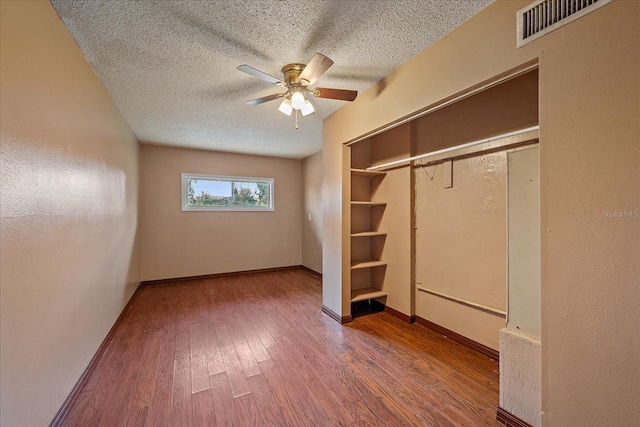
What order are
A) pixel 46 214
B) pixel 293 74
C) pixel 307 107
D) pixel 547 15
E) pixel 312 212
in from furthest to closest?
pixel 312 212 → pixel 307 107 → pixel 293 74 → pixel 46 214 → pixel 547 15

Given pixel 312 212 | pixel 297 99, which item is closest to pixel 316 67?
pixel 297 99

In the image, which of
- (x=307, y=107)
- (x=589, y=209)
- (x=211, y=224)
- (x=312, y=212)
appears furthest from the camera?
(x=312, y=212)

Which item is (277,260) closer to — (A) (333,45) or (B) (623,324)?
(A) (333,45)

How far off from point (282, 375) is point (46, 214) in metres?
1.73

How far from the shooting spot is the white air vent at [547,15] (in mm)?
1086

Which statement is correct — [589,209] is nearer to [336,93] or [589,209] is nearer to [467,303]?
[467,303]

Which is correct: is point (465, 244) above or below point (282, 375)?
above

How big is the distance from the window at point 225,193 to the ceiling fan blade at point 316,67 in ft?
11.6

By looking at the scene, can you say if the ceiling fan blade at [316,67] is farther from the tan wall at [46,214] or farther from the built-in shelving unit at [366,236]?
the built-in shelving unit at [366,236]

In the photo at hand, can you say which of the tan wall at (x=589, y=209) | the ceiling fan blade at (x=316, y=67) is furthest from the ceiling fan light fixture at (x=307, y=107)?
the tan wall at (x=589, y=209)

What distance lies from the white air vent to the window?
446cm

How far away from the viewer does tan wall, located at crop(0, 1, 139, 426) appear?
3.50 feet

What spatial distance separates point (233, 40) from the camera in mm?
1697

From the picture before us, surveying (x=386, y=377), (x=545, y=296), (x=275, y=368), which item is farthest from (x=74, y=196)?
(x=545, y=296)
